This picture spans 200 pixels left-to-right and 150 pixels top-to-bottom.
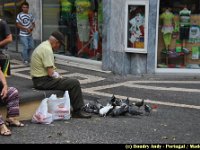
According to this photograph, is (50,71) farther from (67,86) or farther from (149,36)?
(149,36)

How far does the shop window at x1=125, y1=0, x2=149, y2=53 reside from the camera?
35.6 feet

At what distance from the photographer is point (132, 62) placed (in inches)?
436

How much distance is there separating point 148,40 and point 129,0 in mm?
1102

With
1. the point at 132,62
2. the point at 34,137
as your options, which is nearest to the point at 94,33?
the point at 132,62

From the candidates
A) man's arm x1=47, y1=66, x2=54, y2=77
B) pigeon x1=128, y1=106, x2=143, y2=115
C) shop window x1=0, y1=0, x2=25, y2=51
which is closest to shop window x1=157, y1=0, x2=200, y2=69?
pigeon x1=128, y1=106, x2=143, y2=115

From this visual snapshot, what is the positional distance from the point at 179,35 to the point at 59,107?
17.7 feet

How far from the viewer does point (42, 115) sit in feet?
21.6

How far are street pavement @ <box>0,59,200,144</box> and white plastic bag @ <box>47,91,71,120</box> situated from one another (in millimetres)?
119

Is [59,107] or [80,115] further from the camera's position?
[80,115]

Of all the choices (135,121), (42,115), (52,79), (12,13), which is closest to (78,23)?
(12,13)

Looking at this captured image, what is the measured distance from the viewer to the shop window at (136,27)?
10.9 m

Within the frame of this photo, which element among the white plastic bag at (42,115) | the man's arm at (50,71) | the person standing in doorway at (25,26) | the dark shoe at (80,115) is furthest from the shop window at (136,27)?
the white plastic bag at (42,115)

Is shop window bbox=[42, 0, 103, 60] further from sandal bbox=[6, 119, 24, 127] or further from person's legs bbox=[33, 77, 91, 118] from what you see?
sandal bbox=[6, 119, 24, 127]

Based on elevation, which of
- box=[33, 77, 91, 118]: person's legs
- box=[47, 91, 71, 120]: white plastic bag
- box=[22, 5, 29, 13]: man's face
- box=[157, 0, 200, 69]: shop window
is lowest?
box=[47, 91, 71, 120]: white plastic bag
